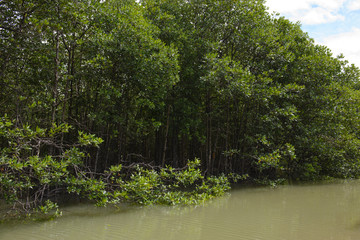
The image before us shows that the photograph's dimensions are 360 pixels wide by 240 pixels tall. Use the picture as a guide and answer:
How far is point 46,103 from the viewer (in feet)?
24.7

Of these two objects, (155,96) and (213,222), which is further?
(155,96)

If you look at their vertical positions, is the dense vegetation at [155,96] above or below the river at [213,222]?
above

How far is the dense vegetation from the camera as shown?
21.3ft

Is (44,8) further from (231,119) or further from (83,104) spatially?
(231,119)

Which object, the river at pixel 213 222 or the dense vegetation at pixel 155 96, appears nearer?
the river at pixel 213 222

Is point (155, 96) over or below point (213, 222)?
over

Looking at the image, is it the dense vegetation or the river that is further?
the dense vegetation

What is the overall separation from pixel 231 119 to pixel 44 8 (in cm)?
856

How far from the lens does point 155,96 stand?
8.52 meters

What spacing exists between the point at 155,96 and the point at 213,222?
401cm

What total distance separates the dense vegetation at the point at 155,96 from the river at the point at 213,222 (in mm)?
473

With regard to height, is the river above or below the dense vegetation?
below

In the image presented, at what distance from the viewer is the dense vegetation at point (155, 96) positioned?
256 inches

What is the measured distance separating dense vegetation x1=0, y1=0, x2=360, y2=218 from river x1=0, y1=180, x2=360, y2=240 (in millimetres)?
473
